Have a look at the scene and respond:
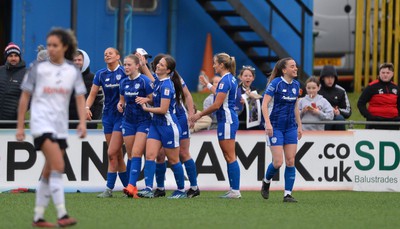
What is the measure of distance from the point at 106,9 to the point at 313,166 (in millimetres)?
8083

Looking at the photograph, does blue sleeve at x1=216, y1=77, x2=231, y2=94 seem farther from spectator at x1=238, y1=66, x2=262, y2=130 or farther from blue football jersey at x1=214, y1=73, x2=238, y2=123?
spectator at x1=238, y1=66, x2=262, y2=130

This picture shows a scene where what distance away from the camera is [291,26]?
25.0m

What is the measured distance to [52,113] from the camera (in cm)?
1200

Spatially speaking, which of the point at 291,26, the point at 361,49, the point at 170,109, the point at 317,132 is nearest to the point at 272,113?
the point at 170,109

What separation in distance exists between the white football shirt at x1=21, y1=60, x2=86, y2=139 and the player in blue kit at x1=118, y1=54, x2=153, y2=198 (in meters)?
3.89

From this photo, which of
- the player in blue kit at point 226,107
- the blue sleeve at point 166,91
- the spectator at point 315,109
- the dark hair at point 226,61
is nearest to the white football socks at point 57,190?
the blue sleeve at point 166,91

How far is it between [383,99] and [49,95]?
8.74 m

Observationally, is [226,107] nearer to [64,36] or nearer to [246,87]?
[246,87]

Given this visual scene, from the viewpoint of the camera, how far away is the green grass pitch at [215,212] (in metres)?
12.8

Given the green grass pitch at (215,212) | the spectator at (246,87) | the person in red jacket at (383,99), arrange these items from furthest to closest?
the person in red jacket at (383,99), the spectator at (246,87), the green grass pitch at (215,212)

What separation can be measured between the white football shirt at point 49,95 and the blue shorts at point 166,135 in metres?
3.89

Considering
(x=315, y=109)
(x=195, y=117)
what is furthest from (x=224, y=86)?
(x=315, y=109)

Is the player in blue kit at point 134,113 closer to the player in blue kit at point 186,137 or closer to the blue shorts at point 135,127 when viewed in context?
the blue shorts at point 135,127

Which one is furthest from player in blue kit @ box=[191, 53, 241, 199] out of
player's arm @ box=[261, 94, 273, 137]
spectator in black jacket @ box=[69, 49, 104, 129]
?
spectator in black jacket @ box=[69, 49, 104, 129]
